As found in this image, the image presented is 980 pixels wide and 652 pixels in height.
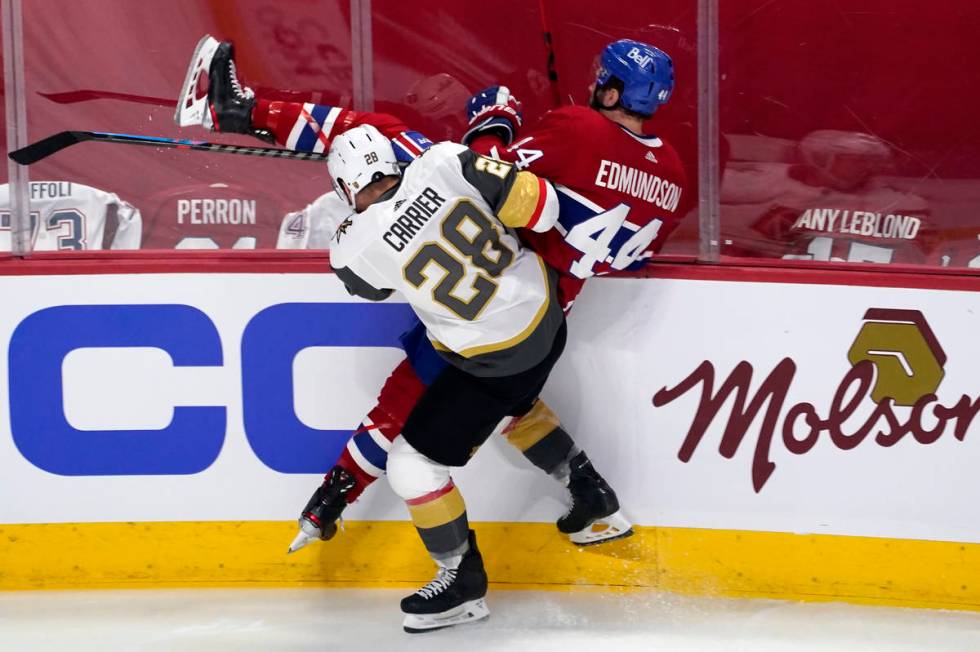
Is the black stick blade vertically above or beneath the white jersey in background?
above

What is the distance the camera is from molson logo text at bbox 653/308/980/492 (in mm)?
2525

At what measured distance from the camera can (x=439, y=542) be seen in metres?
2.44

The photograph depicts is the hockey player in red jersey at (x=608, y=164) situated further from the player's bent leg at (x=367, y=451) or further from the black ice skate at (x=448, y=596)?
the black ice skate at (x=448, y=596)

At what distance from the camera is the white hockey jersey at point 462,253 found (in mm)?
2184

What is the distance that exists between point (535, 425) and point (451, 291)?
0.52m

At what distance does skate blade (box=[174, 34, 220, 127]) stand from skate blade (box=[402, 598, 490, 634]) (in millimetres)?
1248

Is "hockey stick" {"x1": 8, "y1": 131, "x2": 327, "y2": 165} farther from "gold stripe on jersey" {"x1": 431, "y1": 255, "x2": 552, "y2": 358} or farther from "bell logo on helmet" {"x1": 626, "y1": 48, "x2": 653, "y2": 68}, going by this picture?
"bell logo on helmet" {"x1": 626, "y1": 48, "x2": 653, "y2": 68}

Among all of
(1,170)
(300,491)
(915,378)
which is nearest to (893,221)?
(915,378)

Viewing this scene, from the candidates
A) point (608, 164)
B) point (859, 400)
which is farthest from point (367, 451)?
point (859, 400)

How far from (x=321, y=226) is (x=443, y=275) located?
708mm

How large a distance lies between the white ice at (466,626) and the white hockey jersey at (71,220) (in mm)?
880

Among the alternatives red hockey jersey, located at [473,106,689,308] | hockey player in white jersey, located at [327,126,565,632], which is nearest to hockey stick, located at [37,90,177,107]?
hockey player in white jersey, located at [327,126,565,632]

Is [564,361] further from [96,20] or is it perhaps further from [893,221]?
[96,20]

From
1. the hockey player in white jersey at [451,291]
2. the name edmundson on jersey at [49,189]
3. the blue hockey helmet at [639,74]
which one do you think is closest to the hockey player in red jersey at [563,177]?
the blue hockey helmet at [639,74]
